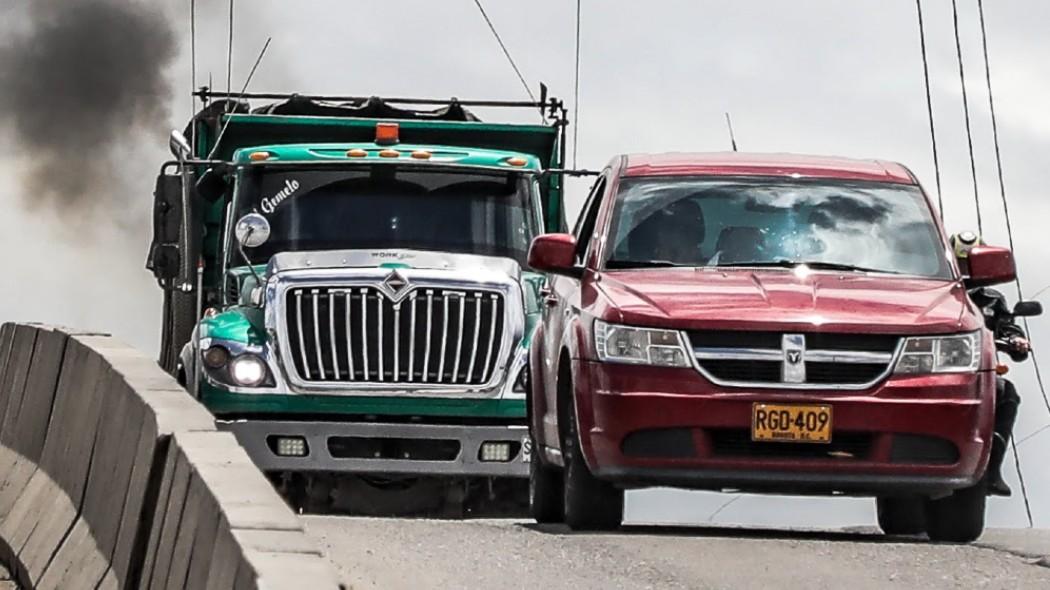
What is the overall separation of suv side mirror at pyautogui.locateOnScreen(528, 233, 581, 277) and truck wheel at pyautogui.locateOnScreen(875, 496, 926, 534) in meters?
2.86

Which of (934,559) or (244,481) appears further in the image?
(934,559)

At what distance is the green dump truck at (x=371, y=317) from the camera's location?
722 inches

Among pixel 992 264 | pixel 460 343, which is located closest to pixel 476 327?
pixel 460 343

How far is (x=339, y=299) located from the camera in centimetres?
1841

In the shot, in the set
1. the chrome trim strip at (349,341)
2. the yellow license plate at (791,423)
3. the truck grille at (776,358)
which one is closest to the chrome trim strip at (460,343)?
the chrome trim strip at (349,341)

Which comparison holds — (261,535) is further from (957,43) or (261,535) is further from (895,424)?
(957,43)

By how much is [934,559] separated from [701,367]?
1441 mm

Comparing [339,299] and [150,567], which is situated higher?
[339,299]

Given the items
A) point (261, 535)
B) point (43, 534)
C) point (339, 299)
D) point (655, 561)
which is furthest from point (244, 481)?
point (339, 299)

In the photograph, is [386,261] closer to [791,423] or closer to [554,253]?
[554,253]

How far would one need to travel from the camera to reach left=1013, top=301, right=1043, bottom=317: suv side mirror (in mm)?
15752

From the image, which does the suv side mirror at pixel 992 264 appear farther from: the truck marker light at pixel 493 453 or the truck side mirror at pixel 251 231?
Answer: the truck side mirror at pixel 251 231

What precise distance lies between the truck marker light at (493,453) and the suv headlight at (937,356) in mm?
5741

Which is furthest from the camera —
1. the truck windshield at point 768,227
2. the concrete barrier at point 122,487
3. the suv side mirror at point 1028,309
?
the suv side mirror at point 1028,309
